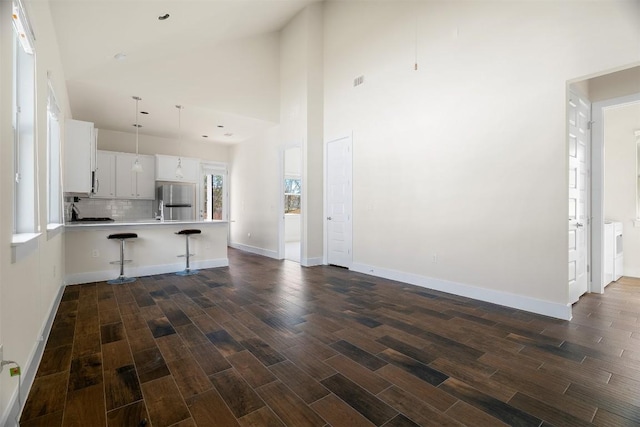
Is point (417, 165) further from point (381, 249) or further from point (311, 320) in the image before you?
point (311, 320)

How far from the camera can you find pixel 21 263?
1891mm

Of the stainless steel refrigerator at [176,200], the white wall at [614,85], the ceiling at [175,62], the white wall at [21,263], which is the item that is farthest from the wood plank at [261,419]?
the stainless steel refrigerator at [176,200]

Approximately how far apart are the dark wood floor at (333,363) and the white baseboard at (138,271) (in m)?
0.69

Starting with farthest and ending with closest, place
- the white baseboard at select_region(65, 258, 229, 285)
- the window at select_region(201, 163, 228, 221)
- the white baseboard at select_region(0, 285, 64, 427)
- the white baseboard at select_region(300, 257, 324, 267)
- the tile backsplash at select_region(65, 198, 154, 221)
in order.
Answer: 1. the window at select_region(201, 163, 228, 221)
2. the tile backsplash at select_region(65, 198, 154, 221)
3. the white baseboard at select_region(300, 257, 324, 267)
4. the white baseboard at select_region(65, 258, 229, 285)
5. the white baseboard at select_region(0, 285, 64, 427)

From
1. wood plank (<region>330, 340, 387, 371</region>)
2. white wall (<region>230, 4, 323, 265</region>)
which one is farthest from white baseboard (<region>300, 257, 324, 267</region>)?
wood plank (<region>330, 340, 387, 371</region>)

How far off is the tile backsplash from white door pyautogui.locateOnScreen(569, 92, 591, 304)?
8176 millimetres

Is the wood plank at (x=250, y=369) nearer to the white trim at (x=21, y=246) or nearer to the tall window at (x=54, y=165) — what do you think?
the white trim at (x=21, y=246)

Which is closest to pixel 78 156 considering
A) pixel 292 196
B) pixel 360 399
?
pixel 360 399

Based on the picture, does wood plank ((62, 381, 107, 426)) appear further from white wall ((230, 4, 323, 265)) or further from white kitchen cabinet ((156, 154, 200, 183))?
white kitchen cabinet ((156, 154, 200, 183))

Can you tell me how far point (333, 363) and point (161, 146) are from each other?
754cm

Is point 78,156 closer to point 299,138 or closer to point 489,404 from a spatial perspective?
point 299,138

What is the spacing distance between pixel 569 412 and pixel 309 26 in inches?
256

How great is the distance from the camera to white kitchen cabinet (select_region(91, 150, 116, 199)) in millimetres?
6656

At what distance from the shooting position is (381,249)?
4.97m
